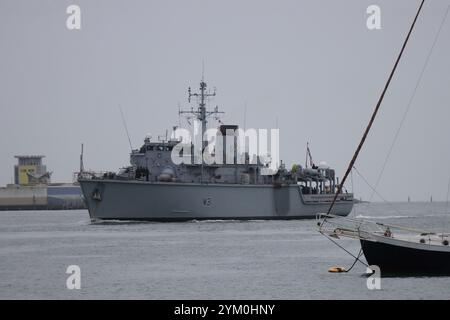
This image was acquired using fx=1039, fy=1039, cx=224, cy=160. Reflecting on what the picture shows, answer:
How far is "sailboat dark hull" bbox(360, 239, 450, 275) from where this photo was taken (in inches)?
1459

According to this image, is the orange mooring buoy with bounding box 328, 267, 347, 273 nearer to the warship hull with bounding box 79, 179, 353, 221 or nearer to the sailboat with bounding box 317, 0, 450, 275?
the sailboat with bounding box 317, 0, 450, 275

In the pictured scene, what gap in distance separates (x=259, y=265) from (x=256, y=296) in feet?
35.6

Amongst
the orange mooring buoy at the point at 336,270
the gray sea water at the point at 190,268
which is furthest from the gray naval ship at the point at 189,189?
the orange mooring buoy at the point at 336,270

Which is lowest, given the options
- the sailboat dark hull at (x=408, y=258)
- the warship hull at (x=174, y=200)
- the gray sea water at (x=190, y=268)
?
the gray sea water at (x=190, y=268)

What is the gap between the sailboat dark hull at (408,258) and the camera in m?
37.1

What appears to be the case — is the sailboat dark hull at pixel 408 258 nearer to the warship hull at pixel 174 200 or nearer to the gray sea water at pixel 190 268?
the gray sea water at pixel 190 268

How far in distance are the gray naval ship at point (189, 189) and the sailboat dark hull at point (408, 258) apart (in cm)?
4838

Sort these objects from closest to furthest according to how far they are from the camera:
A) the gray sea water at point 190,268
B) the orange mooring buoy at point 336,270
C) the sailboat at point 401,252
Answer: the gray sea water at point 190,268 → the sailboat at point 401,252 → the orange mooring buoy at point 336,270

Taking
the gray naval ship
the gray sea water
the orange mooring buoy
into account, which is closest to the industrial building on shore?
the gray naval ship

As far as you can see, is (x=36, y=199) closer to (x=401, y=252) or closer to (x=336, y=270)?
(x=336, y=270)

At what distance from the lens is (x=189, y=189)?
286 ft

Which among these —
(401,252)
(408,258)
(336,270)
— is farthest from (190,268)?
(408,258)
